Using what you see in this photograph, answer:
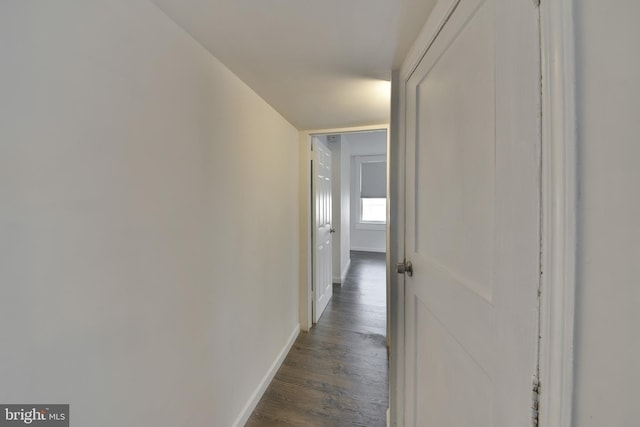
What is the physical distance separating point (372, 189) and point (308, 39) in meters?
5.12

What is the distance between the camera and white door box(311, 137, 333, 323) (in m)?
2.62

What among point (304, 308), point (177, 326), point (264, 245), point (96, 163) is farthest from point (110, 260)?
point (304, 308)

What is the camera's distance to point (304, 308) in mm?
2531

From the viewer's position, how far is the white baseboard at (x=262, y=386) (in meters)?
1.46

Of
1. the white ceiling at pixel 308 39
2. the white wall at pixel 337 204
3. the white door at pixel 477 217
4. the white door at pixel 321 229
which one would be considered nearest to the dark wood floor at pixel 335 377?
the white door at pixel 321 229

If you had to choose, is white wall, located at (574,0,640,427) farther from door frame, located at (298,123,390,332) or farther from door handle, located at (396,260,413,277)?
door frame, located at (298,123,390,332)

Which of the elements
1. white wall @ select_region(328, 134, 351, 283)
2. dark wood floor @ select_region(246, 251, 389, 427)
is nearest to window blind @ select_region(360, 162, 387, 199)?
white wall @ select_region(328, 134, 351, 283)

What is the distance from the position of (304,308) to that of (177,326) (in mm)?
1670

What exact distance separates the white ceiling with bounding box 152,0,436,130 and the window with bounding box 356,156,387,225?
4.32 metres

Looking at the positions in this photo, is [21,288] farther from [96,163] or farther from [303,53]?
[303,53]

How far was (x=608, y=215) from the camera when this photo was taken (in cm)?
31

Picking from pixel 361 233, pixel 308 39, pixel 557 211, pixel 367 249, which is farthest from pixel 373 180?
pixel 557 211

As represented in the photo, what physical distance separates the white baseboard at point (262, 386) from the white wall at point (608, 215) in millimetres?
1692

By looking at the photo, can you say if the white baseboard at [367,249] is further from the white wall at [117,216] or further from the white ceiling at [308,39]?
the white wall at [117,216]
